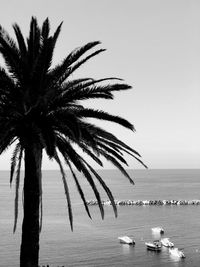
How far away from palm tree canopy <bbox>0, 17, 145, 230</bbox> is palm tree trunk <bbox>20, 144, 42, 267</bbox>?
678mm

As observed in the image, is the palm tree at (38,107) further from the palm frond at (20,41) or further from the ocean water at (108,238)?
the ocean water at (108,238)

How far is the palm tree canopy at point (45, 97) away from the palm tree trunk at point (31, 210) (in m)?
0.68

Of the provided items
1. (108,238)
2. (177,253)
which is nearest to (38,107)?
(177,253)

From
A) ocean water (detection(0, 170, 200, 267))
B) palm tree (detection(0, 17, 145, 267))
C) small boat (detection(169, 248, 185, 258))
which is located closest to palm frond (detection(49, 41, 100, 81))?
palm tree (detection(0, 17, 145, 267))

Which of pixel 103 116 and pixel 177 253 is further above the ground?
pixel 103 116

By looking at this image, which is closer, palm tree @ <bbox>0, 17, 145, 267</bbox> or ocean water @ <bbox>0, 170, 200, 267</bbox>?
palm tree @ <bbox>0, 17, 145, 267</bbox>

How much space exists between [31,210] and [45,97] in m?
4.07

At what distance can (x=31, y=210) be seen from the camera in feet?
48.4

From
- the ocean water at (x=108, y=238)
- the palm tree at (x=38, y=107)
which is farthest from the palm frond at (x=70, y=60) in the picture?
the ocean water at (x=108, y=238)

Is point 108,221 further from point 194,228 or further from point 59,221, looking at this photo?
point 194,228

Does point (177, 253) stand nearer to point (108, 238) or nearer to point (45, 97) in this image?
point (108, 238)

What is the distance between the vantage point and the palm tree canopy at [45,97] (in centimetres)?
1373

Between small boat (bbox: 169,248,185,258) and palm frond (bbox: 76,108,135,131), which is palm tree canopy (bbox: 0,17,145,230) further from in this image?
small boat (bbox: 169,248,185,258)

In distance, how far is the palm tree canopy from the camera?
45.0 ft
